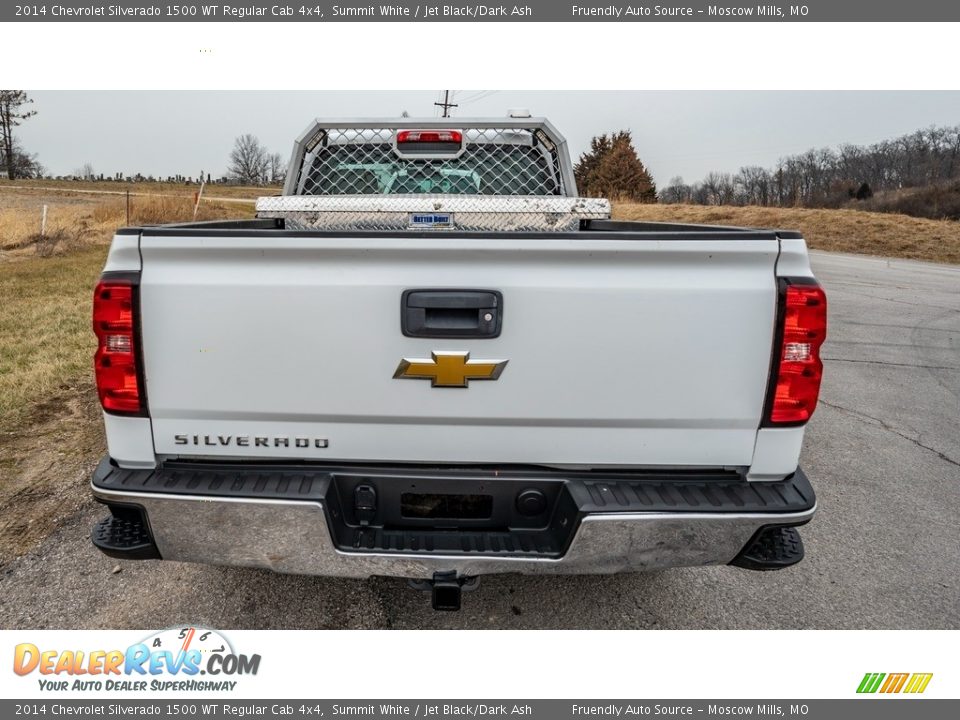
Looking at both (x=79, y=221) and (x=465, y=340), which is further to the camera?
(x=79, y=221)

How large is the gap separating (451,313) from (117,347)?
116 centimetres

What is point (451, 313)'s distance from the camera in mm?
1999

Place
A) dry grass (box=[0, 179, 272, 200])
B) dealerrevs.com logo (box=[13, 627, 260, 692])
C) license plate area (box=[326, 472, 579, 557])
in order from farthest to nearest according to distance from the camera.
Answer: dry grass (box=[0, 179, 272, 200]), dealerrevs.com logo (box=[13, 627, 260, 692]), license plate area (box=[326, 472, 579, 557])

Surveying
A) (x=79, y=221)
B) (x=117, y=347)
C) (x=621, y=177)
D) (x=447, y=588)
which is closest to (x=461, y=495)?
(x=447, y=588)

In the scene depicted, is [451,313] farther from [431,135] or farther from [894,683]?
[431,135]

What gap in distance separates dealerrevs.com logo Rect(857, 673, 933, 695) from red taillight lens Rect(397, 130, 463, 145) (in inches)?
148

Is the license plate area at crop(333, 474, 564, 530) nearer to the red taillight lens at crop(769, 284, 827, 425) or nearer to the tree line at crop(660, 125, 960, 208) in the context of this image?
the red taillight lens at crop(769, 284, 827, 425)

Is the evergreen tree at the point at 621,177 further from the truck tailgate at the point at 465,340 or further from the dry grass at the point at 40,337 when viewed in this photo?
the truck tailgate at the point at 465,340

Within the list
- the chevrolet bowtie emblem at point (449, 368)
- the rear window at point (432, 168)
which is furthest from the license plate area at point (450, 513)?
the rear window at point (432, 168)

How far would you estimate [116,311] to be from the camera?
1.99 meters

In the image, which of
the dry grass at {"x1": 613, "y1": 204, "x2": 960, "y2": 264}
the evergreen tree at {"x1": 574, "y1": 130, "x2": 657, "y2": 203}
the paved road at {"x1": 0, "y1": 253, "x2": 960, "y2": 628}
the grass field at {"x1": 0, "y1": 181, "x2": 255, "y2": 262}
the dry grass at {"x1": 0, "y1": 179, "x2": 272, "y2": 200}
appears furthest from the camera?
the evergreen tree at {"x1": 574, "y1": 130, "x2": 657, "y2": 203}

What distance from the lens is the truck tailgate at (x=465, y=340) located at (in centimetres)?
196

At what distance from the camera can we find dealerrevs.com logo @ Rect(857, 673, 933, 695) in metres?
2.39

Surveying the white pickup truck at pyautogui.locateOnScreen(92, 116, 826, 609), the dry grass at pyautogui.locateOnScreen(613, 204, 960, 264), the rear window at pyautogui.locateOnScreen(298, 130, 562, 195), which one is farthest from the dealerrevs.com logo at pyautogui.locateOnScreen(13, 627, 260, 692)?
the dry grass at pyautogui.locateOnScreen(613, 204, 960, 264)
